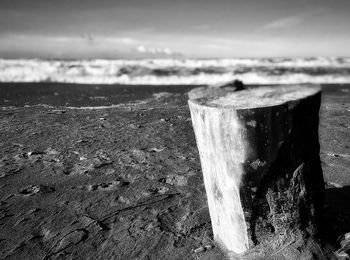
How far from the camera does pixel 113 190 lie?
277 centimetres

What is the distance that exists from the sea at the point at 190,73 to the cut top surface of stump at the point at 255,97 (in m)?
13.9

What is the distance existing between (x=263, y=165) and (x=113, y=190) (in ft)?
5.43

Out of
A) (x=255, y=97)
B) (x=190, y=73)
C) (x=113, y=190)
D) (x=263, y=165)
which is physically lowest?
(x=190, y=73)

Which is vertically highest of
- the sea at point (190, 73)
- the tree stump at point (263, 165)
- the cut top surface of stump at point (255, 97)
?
the cut top surface of stump at point (255, 97)

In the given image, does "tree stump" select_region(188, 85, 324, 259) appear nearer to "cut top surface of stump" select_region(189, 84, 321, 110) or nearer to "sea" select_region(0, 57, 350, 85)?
"cut top surface of stump" select_region(189, 84, 321, 110)

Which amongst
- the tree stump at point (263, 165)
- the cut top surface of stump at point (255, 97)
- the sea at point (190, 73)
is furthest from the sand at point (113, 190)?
the sea at point (190, 73)

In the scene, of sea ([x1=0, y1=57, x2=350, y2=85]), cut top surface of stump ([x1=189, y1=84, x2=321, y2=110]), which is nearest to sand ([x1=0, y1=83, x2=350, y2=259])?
cut top surface of stump ([x1=189, y1=84, x2=321, y2=110])

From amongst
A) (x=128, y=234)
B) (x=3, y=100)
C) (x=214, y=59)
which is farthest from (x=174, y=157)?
(x=214, y=59)

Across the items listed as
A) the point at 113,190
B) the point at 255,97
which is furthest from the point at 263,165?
the point at 113,190

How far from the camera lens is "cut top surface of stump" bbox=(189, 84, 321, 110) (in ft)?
4.92

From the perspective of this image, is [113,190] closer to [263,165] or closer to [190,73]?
[263,165]

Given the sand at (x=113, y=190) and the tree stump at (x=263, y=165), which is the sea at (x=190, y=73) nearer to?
the sand at (x=113, y=190)

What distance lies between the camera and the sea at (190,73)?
16281 millimetres

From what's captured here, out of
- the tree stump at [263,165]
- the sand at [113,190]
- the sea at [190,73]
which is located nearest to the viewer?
the tree stump at [263,165]
